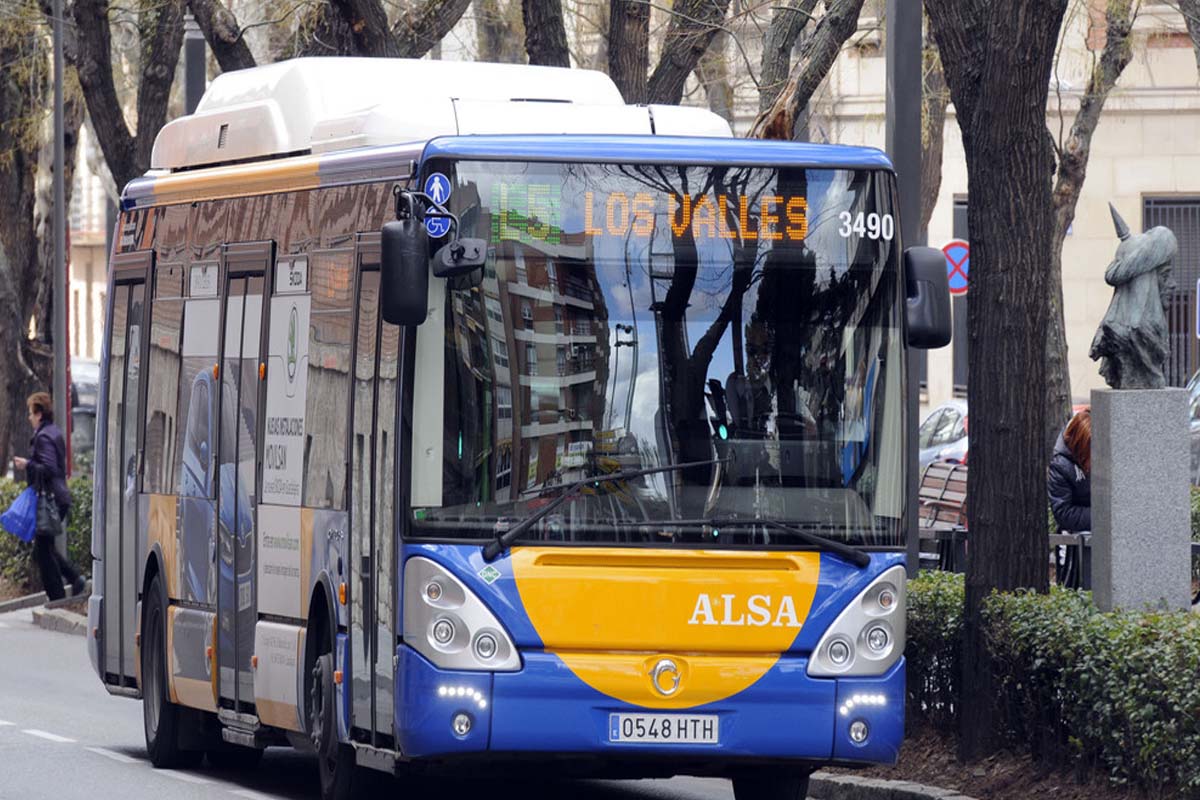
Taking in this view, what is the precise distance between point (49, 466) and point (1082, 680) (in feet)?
48.3

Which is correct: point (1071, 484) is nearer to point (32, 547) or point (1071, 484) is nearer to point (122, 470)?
point (122, 470)

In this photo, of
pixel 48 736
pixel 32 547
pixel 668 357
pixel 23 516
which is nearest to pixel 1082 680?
pixel 668 357

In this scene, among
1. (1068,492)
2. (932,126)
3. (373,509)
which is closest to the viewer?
(373,509)

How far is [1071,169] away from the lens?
85.6 ft

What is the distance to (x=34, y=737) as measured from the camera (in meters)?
14.9

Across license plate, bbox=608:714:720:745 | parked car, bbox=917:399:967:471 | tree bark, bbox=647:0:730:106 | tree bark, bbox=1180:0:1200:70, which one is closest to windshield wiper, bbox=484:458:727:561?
license plate, bbox=608:714:720:745

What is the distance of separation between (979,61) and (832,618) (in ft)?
10.7

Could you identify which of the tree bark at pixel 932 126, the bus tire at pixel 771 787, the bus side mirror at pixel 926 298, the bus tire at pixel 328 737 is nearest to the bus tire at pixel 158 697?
the bus tire at pixel 328 737

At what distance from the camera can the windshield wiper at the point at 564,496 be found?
9820 millimetres

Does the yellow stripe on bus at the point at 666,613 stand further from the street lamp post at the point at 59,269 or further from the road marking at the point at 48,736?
the street lamp post at the point at 59,269

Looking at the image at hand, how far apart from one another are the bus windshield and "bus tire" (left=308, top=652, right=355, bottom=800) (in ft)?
4.82

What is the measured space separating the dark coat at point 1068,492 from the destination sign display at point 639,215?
6582mm

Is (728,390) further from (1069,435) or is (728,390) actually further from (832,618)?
(1069,435)

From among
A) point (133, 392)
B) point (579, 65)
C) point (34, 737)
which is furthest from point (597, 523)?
point (579, 65)
